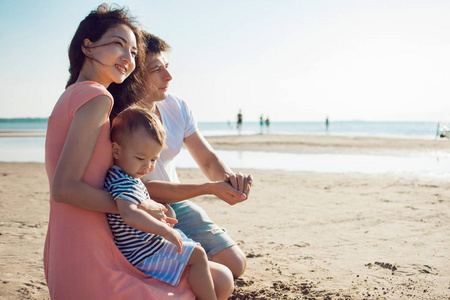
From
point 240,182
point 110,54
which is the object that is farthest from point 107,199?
point 240,182

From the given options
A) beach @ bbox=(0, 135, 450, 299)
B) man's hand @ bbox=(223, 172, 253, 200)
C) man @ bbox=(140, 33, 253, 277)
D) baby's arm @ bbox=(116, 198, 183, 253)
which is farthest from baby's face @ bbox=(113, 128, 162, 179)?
beach @ bbox=(0, 135, 450, 299)

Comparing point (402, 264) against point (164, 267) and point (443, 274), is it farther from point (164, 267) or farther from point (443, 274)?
point (164, 267)

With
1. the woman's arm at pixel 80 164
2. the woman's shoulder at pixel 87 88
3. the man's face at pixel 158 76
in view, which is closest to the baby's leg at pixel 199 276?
the woman's arm at pixel 80 164

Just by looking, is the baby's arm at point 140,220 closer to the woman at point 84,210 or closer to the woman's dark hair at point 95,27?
the woman at point 84,210

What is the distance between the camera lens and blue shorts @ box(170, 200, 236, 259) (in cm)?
356

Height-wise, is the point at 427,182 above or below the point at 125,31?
below

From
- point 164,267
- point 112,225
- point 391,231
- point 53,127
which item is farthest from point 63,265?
point 391,231

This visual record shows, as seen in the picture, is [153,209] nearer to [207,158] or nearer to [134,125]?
[134,125]

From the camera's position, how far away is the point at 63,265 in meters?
2.01

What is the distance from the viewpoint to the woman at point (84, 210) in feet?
6.26

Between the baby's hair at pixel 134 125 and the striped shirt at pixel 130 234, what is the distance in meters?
0.18

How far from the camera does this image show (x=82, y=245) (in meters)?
2.00

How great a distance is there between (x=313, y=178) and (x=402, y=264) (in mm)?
5902

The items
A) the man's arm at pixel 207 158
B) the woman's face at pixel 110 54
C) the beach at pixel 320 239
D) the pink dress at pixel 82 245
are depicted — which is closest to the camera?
the pink dress at pixel 82 245
